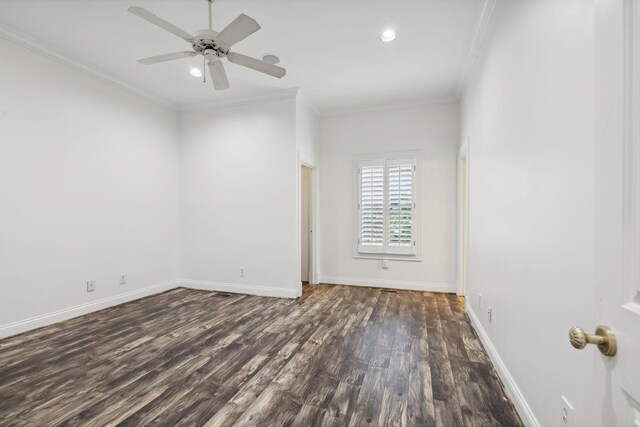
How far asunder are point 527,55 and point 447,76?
226 centimetres

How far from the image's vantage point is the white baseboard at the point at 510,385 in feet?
5.18

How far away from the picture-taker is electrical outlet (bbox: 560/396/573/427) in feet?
3.93

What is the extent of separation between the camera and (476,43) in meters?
2.86

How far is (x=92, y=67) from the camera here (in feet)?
11.4

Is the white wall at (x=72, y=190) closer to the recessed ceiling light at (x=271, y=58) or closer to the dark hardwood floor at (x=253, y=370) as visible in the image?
the dark hardwood floor at (x=253, y=370)

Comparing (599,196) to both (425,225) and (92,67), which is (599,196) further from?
(92,67)

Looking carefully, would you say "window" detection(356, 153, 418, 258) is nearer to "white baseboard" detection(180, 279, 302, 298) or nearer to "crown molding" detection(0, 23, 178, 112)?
"white baseboard" detection(180, 279, 302, 298)

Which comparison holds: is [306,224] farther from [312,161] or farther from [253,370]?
[253,370]

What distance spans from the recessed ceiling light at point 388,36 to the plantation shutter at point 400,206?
199 cm

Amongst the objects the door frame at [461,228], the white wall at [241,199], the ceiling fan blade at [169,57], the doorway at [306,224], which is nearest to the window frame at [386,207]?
the door frame at [461,228]

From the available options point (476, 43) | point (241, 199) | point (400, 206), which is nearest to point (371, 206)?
point (400, 206)

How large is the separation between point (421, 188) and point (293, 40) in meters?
2.79

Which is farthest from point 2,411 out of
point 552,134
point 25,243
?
point 552,134

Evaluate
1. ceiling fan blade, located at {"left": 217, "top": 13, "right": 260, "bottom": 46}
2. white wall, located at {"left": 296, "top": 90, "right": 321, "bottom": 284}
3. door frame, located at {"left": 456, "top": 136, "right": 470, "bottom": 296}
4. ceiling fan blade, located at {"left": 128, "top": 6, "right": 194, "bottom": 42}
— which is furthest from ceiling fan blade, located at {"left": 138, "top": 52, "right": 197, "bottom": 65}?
door frame, located at {"left": 456, "top": 136, "right": 470, "bottom": 296}
